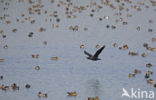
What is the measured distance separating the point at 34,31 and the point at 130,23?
23.6ft

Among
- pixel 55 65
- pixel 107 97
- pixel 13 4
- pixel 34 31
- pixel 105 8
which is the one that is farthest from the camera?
pixel 13 4

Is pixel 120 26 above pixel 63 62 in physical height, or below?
above

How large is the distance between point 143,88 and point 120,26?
52.5ft

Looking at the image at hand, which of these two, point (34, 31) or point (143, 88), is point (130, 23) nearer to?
point (34, 31)

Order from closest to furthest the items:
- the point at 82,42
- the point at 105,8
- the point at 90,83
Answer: the point at 90,83 → the point at 82,42 → the point at 105,8

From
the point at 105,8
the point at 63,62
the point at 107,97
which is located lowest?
the point at 107,97

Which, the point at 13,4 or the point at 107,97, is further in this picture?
the point at 13,4

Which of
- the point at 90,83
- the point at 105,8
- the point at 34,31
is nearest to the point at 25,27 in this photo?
the point at 34,31

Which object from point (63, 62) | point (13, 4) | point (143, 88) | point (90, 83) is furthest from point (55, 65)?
point (13, 4)

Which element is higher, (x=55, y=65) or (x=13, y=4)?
(x=13, y=4)

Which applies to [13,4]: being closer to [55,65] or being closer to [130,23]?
[130,23]

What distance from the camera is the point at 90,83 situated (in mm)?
26953

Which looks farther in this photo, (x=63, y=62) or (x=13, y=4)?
(x=13, y=4)

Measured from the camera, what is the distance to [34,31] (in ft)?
132
